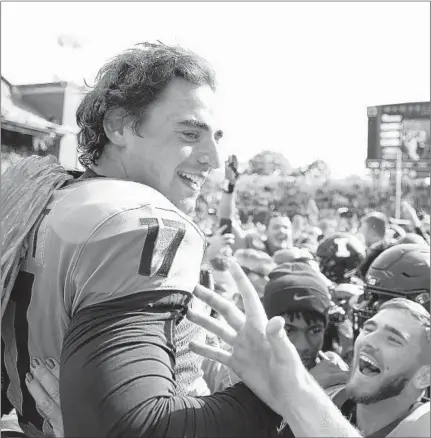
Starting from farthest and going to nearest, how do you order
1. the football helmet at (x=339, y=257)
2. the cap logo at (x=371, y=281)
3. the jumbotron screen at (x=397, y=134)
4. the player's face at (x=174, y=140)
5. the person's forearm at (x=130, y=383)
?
the jumbotron screen at (x=397, y=134) < the football helmet at (x=339, y=257) < the cap logo at (x=371, y=281) < the player's face at (x=174, y=140) < the person's forearm at (x=130, y=383)

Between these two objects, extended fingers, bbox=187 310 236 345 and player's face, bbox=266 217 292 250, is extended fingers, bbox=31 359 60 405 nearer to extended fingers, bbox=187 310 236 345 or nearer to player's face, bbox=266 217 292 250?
extended fingers, bbox=187 310 236 345

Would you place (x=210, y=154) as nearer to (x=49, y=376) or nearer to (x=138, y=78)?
(x=138, y=78)

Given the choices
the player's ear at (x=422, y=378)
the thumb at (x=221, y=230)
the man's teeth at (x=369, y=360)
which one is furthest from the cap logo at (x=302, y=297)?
the thumb at (x=221, y=230)

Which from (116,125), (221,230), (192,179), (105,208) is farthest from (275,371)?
(221,230)

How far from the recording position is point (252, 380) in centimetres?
101

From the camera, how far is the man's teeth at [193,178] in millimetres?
1358

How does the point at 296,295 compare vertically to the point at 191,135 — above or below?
below

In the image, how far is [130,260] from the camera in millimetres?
980

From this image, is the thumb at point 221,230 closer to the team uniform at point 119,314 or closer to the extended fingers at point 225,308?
the team uniform at point 119,314

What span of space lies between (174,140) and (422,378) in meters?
1.63

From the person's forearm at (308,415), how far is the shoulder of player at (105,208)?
349mm

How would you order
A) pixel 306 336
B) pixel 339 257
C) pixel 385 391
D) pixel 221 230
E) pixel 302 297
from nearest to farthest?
pixel 385 391 < pixel 306 336 < pixel 302 297 < pixel 221 230 < pixel 339 257

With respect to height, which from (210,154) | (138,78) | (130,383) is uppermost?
(138,78)

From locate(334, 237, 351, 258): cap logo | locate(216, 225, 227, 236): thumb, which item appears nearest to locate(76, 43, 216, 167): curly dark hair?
locate(216, 225, 227, 236): thumb
